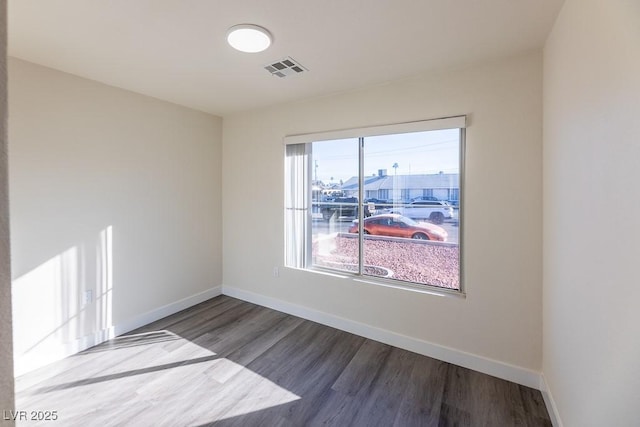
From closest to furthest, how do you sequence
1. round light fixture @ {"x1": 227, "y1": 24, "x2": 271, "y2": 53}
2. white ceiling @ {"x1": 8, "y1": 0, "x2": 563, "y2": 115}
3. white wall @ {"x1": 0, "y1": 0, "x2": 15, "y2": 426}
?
1. white wall @ {"x1": 0, "y1": 0, "x2": 15, "y2": 426}
2. white ceiling @ {"x1": 8, "y1": 0, "x2": 563, "y2": 115}
3. round light fixture @ {"x1": 227, "y1": 24, "x2": 271, "y2": 53}

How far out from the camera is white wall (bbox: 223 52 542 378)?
2066mm

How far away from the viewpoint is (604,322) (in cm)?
116

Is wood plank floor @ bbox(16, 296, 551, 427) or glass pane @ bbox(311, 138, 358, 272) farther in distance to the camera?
glass pane @ bbox(311, 138, 358, 272)

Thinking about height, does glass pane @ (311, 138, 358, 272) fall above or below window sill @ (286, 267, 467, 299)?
above

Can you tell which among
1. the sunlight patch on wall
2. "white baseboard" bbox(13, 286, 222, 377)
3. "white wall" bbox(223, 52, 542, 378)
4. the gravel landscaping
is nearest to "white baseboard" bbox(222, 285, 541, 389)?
"white wall" bbox(223, 52, 542, 378)

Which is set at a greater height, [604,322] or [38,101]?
[38,101]

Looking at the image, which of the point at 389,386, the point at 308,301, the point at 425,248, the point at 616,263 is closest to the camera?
the point at 616,263

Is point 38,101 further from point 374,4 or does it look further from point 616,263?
point 616,263

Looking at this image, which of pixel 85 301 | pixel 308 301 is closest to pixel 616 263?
pixel 308 301

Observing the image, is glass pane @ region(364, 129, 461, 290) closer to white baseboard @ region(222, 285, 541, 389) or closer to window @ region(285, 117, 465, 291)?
window @ region(285, 117, 465, 291)

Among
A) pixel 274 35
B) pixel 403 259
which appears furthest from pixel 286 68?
pixel 403 259

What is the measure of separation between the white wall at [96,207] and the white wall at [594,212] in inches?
139

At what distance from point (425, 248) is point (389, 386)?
1.18 metres

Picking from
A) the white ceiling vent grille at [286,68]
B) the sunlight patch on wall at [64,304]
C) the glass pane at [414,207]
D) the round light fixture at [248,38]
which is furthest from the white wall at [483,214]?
the sunlight patch on wall at [64,304]
